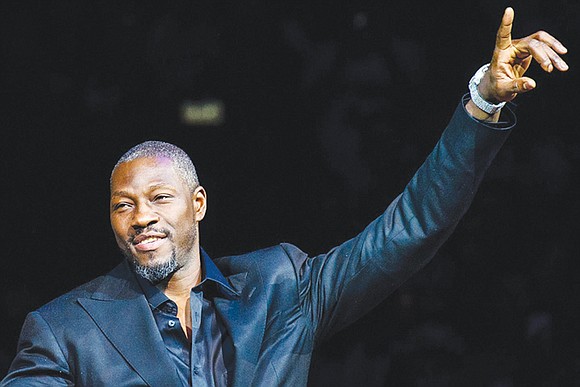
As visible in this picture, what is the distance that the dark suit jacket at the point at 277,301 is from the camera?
5.32 feet

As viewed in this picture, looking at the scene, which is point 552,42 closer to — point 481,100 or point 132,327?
point 481,100

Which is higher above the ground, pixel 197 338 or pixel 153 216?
pixel 153 216

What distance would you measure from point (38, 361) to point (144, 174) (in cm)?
35

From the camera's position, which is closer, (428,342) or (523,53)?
(523,53)

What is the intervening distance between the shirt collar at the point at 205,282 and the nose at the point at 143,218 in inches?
3.6

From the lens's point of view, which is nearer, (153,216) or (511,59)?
(511,59)

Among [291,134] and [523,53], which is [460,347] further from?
[523,53]

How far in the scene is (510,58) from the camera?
5.07 ft

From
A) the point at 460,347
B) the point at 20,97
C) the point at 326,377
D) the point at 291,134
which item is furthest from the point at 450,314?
the point at 20,97

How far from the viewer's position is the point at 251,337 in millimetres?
1705

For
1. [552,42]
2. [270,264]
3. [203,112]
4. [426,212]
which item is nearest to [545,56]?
[552,42]

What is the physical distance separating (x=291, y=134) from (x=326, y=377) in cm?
55

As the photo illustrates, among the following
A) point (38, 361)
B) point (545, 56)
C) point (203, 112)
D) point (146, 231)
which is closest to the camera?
point (545, 56)

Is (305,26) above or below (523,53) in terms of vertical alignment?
above
